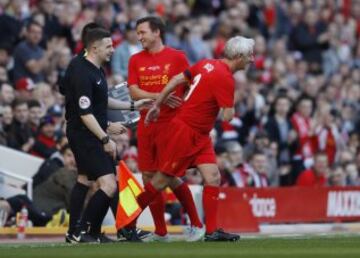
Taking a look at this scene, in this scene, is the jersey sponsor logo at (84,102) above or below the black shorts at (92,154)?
above

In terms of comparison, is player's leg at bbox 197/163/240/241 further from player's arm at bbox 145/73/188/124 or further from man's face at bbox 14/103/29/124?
man's face at bbox 14/103/29/124

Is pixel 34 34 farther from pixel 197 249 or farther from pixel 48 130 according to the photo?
pixel 197 249

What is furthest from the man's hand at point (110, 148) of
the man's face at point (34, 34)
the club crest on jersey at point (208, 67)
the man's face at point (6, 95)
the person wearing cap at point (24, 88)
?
the man's face at point (34, 34)

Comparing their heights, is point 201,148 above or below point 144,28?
below

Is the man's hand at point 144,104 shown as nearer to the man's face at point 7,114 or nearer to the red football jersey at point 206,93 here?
the red football jersey at point 206,93

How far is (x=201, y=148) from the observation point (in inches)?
608

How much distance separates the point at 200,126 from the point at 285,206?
21.3 feet

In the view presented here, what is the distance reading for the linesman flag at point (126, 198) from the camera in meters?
15.7

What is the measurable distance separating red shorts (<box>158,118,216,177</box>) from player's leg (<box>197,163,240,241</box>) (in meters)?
0.09

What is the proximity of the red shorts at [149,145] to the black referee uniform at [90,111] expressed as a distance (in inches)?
24.0

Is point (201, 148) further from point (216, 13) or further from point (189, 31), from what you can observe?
point (216, 13)

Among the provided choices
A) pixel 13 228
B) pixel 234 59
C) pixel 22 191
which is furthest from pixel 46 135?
pixel 234 59

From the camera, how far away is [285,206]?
21.6 m

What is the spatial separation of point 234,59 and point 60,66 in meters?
8.58
